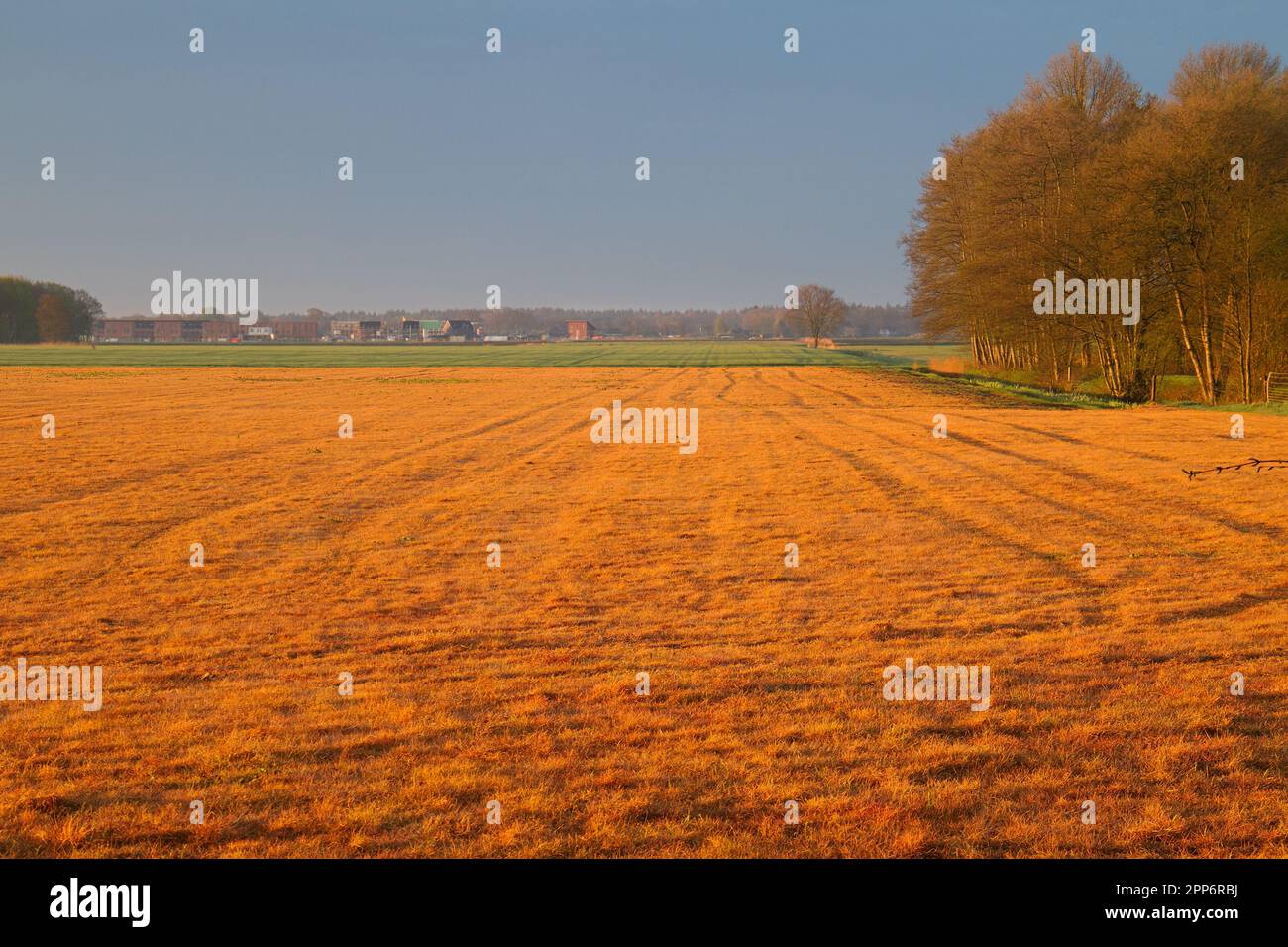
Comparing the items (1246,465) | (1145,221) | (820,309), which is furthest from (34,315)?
(1246,465)

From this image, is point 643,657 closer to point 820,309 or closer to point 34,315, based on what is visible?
point 820,309

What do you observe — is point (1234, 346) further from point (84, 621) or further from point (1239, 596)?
point (84, 621)

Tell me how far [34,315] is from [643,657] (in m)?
208

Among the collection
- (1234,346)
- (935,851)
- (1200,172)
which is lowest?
(935,851)

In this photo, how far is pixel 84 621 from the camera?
12062 millimetres

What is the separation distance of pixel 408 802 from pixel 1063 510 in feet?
51.4

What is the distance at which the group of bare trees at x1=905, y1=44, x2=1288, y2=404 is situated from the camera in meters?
42.2

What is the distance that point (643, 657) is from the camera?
1073 cm

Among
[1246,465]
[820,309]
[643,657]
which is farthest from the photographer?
[820,309]

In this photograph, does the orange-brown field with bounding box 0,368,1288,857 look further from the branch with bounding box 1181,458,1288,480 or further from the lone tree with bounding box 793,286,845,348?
the lone tree with bounding box 793,286,845,348

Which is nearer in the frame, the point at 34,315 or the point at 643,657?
the point at 643,657

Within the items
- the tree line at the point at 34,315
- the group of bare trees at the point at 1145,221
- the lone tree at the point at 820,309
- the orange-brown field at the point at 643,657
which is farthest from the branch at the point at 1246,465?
the tree line at the point at 34,315

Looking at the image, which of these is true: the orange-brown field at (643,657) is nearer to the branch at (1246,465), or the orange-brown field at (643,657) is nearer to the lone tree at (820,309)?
the branch at (1246,465)

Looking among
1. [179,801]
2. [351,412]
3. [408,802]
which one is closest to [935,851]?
[408,802]
